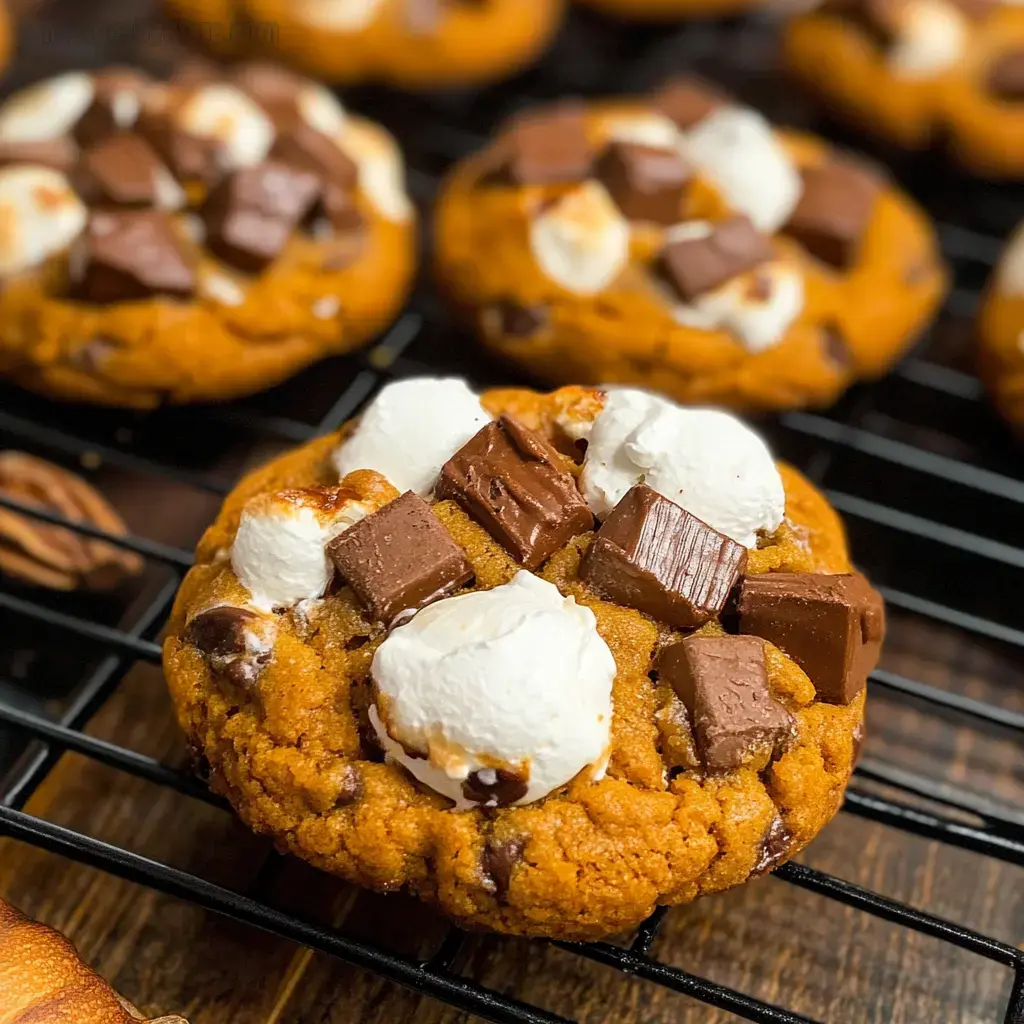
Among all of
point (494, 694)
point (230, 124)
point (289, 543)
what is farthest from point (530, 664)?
point (230, 124)

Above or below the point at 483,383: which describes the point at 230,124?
above

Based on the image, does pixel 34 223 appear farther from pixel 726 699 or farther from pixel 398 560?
pixel 726 699

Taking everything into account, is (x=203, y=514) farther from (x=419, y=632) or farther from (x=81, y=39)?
(x=81, y=39)

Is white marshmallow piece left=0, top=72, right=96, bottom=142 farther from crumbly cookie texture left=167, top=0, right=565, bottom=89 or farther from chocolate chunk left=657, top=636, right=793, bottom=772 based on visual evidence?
chocolate chunk left=657, top=636, right=793, bottom=772

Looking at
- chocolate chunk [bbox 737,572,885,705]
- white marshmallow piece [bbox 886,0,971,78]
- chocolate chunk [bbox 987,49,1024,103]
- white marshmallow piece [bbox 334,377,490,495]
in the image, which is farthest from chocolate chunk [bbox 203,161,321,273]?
chocolate chunk [bbox 987,49,1024,103]

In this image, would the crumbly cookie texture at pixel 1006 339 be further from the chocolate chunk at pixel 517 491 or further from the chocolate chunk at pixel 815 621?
the chocolate chunk at pixel 517 491

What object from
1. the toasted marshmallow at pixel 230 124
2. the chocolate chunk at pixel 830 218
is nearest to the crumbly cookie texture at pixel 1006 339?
the chocolate chunk at pixel 830 218
